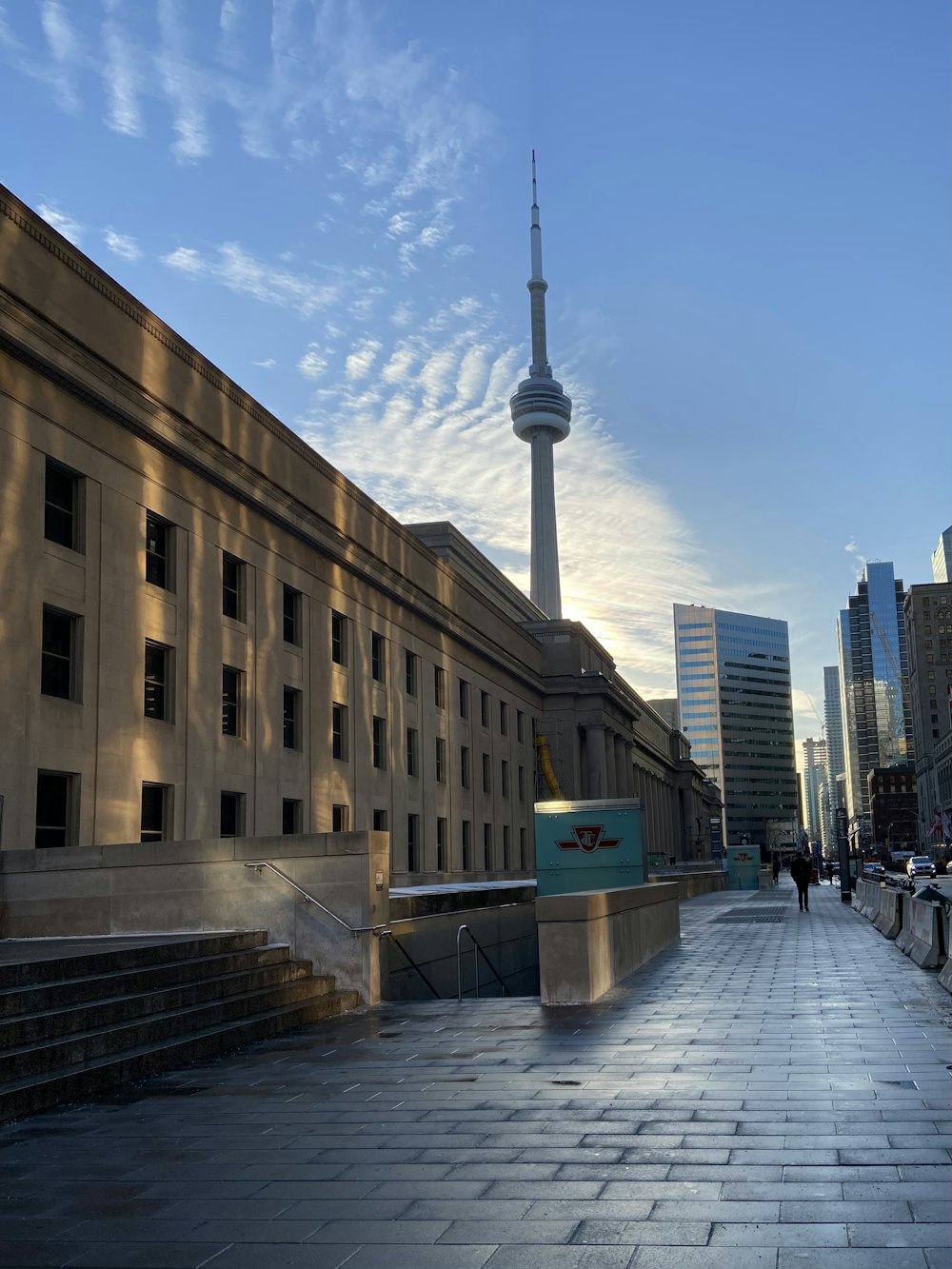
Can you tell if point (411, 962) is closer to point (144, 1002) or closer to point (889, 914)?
point (144, 1002)

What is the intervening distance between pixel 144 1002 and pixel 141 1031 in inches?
21.2

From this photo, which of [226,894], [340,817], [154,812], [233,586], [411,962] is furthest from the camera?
[340,817]

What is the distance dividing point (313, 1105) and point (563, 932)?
6.01 m

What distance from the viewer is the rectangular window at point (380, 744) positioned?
44625 millimetres

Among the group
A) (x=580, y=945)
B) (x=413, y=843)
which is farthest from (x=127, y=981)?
(x=413, y=843)

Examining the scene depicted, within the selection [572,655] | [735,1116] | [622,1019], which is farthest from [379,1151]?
[572,655]

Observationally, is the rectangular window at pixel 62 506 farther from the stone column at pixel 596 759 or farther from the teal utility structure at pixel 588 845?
the stone column at pixel 596 759

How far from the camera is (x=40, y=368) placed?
82.9ft

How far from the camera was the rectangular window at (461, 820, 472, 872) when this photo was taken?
5544cm

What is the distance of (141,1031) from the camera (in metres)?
10.7

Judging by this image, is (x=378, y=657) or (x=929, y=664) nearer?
(x=378, y=657)

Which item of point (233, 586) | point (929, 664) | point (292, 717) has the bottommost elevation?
point (292, 717)

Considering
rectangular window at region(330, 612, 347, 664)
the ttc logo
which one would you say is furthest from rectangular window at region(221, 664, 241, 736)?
the ttc logo

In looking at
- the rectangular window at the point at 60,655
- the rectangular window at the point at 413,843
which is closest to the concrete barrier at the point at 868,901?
the rectangular window at the point at 413,843
